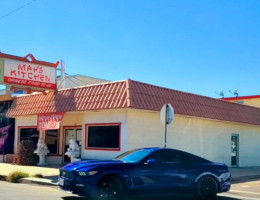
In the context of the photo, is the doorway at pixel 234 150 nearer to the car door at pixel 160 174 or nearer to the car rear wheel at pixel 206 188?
the car rear wheel at pixel 206 188

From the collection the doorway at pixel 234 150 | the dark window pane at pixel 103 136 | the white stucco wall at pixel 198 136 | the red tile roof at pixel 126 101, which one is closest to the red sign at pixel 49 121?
the red tile roof at pixel 126 101

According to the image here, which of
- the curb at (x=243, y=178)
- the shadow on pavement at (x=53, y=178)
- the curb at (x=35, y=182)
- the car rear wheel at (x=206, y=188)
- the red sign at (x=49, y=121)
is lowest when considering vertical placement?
the curb at (x=243, y=178)

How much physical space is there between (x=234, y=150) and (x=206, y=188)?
44.6 ft

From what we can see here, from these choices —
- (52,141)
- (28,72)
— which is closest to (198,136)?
(52,141)

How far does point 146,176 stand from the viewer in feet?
31.1

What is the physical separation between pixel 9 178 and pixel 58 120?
485 cm

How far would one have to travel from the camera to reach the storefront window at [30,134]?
22.0 metres

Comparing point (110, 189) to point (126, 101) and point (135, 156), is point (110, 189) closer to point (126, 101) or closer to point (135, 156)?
point (135, 156)

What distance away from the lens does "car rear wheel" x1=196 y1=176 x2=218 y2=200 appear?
1027 centimetres

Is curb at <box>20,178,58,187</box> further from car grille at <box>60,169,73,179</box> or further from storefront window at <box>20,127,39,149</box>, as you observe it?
storefront window at <box>20,127,39,149</box>

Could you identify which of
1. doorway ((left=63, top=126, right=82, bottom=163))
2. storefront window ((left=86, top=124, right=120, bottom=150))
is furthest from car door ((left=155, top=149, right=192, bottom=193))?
doorway ((left=63, top=126, right=82, bottom=163))

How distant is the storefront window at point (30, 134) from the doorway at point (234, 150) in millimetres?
12143

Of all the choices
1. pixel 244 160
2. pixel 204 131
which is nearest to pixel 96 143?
pixel 204 131

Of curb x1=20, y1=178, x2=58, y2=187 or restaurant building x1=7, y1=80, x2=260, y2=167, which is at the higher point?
restaurant building x1=7, y1=80, x2=260, y2=167
